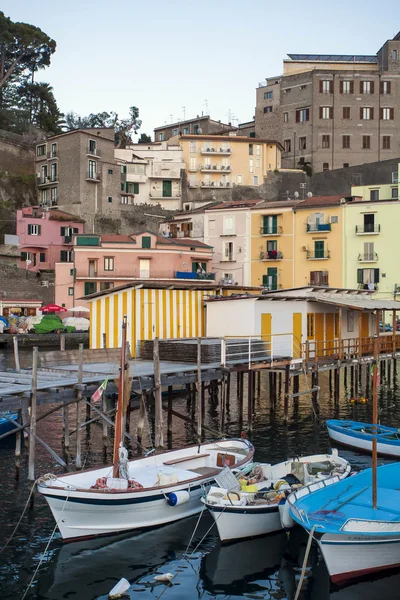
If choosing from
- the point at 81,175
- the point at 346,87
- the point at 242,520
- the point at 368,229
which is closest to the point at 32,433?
the point at 242,520

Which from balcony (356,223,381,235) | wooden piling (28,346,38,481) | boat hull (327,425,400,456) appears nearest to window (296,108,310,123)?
balcony (356,223,381,235)

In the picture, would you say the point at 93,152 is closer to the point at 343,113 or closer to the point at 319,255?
the point at 319,255

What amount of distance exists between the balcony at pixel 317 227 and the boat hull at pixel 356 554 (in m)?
52.1

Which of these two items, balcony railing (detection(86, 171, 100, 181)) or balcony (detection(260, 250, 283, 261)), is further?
balcony railing (detection(86, 171, 100, 181))

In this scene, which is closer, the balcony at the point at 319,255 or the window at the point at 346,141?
the balcony at the point at 319,255

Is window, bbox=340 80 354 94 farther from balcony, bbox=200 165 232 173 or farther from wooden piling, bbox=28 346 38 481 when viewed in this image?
wooden piling, bbox=28 346 38 481

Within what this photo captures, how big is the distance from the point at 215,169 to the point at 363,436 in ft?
232

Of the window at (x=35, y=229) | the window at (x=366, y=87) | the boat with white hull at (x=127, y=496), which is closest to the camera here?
the boat with white hull at (x=127, y=496)

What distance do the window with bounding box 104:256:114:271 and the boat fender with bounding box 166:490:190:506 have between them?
167 ft

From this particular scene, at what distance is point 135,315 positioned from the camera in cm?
3300

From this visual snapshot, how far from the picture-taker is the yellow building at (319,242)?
214ft

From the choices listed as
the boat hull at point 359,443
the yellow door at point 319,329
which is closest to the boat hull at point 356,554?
the boat hull at point 359,443

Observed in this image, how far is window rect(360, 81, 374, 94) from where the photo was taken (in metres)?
94.1

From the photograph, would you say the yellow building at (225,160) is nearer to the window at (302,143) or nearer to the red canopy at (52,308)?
the window at (302,143)
